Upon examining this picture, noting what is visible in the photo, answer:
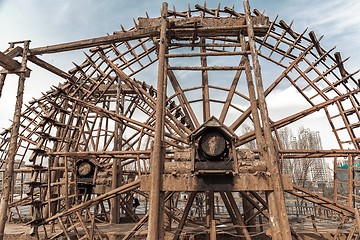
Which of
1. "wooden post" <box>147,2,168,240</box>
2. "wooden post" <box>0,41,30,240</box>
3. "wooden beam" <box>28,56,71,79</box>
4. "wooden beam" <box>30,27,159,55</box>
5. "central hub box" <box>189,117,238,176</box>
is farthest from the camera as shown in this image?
"wooden beam" <box>28,56,71,79</box>

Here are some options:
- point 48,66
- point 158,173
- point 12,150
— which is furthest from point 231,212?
point 48,66

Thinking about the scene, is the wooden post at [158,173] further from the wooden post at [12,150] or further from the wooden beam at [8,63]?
the wooden beam at [8,63]

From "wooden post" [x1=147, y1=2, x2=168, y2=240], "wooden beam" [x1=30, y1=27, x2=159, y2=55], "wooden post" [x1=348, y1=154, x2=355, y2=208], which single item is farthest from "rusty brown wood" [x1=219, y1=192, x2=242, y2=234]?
"wooden beam" [x1=30, y1=27, x2=159, y2=55]

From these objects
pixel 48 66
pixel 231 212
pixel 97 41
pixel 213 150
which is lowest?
pixel 231 212

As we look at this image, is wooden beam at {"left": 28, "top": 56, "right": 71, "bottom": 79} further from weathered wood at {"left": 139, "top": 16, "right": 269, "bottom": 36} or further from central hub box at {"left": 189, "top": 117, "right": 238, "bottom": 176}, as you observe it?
central hub box at {"left": 189, "top": 117, "right": 238, "bottom": 176}

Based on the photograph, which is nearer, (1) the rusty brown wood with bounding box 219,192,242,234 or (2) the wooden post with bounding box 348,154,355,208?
(1) the rusty brown wood with bounding box 219,192,242,234

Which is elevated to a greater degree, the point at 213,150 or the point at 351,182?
the point at 213,150

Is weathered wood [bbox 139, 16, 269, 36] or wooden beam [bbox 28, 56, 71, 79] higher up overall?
weathered wood [bbox 139, 16, 269, 36]

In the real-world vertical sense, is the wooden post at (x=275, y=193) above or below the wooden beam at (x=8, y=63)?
below

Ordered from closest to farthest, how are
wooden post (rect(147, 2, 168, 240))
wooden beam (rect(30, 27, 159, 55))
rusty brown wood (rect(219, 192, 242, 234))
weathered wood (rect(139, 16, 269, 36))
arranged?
wooden post (rect(147, 2, 168, 240)) < weathered wood (rect(139, 16, 269, 36)) < wooden beam (rect(30, 27, 159, 55)) < rusty brown wood (rect(219, 192, 242, 234))

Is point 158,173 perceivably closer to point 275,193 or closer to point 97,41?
point 275,193

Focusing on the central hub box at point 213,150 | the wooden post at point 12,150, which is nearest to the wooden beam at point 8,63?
the wooden post at point 12,150

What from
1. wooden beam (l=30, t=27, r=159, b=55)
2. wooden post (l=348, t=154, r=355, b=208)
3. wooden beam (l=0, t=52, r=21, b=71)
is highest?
wooden beam (l=30, t=27, r=159, b=55)

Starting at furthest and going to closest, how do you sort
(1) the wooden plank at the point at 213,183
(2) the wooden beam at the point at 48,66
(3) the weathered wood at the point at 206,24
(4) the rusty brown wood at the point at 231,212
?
(2) the wooden beam at the point at 48,66 < (4) the rusty brown wood at the point at 231,212 < (3) the weathered wood at the point at 206,24 < (1) the wooden plank at the point at 213,183
